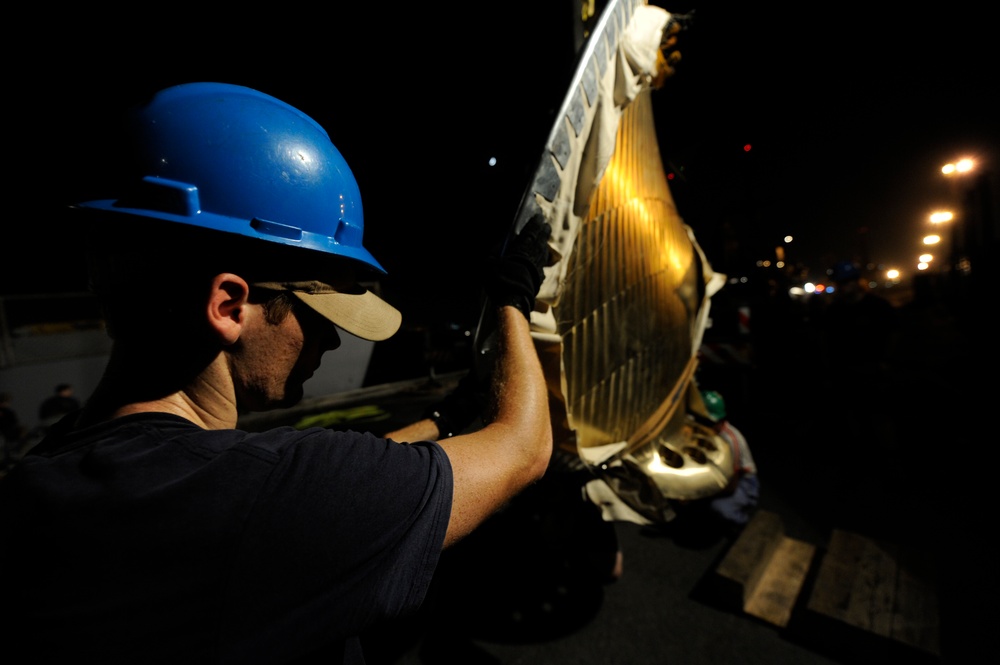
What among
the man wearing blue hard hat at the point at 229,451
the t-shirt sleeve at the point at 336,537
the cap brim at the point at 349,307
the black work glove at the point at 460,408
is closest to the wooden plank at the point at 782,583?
the black work glove at the point at 460,408

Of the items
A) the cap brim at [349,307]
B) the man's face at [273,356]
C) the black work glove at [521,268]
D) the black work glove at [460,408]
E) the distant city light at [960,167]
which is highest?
the distant city light at [960,167]

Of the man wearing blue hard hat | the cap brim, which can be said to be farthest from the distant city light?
the cap brim

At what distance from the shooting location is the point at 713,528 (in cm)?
322

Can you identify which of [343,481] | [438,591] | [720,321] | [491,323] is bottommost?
[438,591]

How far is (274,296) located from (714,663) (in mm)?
2740

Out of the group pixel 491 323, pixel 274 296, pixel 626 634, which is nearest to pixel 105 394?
pixel 274 296

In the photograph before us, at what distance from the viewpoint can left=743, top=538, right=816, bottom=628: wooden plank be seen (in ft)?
7.91

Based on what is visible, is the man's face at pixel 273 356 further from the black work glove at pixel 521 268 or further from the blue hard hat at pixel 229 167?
the black work glove at pixel 521 268

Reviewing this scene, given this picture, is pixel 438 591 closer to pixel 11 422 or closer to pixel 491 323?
pixel 491 323

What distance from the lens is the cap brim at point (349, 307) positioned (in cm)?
98

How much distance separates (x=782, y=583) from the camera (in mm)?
2615

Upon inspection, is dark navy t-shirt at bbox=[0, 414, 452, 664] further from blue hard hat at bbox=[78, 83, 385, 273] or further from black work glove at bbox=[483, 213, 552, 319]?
black work glove at bbox=[483, 213, 552, 319]

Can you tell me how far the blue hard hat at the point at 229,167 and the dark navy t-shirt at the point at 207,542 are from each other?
0.45 m

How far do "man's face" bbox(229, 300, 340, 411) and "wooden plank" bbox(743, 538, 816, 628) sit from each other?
2893 millimetres
